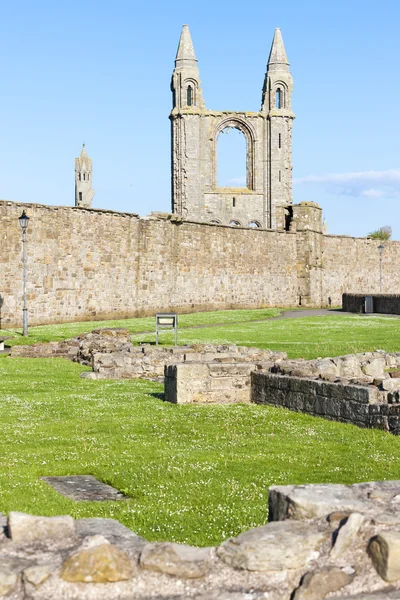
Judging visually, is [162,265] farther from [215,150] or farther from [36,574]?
[215,150]

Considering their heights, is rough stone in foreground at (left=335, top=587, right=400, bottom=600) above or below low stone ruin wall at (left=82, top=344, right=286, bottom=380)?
below

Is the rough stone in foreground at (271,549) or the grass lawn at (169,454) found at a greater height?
the rough stone in foreground at (271,549)

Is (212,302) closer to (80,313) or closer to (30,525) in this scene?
(80,313)

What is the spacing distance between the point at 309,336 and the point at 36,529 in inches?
853

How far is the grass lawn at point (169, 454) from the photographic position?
687 cm

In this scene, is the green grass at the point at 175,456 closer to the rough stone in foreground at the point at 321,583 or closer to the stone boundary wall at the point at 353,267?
the rough stone in foreground at the point at 321,583

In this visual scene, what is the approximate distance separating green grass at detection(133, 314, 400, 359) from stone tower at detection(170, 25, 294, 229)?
47.2 meters

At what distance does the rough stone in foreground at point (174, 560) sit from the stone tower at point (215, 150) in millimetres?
74181

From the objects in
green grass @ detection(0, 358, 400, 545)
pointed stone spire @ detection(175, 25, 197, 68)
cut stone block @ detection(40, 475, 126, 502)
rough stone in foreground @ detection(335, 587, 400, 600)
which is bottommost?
cut stone block @ detection(40, 475, 126, 502)

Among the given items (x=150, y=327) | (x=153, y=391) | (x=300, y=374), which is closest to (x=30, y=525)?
(x=300, y=374)

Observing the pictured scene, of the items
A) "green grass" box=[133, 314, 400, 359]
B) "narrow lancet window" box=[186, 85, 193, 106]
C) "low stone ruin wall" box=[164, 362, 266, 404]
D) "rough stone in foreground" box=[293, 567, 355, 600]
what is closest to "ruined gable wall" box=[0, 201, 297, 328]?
"green grass" box=[133, 314, 400, 359]

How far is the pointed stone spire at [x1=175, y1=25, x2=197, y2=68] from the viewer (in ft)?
271

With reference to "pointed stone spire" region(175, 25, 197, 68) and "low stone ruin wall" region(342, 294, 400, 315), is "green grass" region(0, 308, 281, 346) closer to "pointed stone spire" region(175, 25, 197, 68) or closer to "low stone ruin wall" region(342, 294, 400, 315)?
"low stone ruin wall" region(342, 294, 400, 315)

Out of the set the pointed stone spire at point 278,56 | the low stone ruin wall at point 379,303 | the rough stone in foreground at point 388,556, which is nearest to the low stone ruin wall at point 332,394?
the rough stone in foreground at point 388,556
